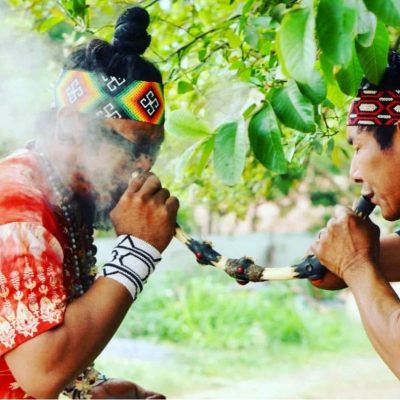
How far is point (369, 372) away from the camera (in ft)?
33.2

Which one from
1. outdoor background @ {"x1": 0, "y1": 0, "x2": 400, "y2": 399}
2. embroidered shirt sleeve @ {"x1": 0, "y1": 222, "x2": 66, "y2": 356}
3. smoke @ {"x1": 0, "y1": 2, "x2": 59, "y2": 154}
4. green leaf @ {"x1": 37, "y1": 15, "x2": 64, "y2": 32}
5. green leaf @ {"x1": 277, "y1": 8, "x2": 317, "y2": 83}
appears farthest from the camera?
green leaf @ {"x1": 37, "y1": 15, "x2": 64, "y2": 32}

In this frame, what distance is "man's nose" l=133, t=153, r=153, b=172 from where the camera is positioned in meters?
2.57

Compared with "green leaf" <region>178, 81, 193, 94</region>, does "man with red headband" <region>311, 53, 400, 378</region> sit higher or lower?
lower

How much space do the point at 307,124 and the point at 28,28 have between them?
3021 millimetres

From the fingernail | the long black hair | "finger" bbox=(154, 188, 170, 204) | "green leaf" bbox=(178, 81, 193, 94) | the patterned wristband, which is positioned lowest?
the patterned wristband

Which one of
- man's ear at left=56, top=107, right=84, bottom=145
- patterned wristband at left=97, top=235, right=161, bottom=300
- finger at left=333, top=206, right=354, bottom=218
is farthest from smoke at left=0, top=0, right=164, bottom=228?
finger at left=333, top=206, right=354, bottom=218

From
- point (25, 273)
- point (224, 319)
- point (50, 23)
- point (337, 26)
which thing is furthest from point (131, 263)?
point (224, 319)

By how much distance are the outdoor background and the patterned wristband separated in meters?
0.33

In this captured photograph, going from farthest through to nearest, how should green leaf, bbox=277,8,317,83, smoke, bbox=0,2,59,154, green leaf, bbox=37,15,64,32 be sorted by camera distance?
green leaf, bbox=37,15,64,32, smoke, bbox=0,2,59,154, green leaf, bbox=277,8,317,83

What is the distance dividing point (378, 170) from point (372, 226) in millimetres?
202

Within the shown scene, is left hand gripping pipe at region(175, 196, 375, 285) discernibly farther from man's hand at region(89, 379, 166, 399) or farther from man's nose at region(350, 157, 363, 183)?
man's hand at region(89, 379, 166, 399)

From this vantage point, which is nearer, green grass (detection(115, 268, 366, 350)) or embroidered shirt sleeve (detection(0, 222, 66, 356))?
embroidered shirt sleeve (detection(0, 222, 66, 356))

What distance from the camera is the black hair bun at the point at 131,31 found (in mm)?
2664

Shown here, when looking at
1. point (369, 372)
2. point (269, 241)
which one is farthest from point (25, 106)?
point (269, 241)
